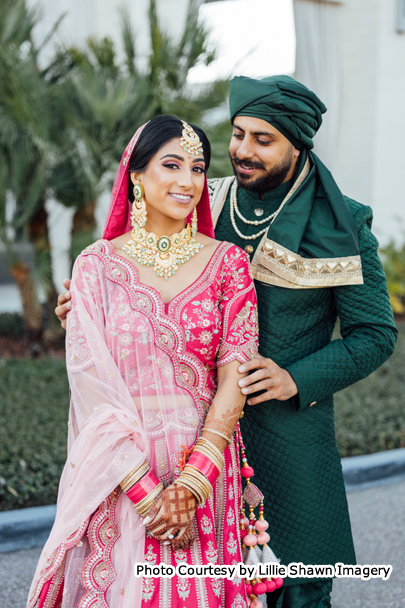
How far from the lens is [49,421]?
15.4 feet

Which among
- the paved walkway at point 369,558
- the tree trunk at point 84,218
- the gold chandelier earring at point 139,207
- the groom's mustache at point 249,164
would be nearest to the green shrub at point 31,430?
the paved walkway at point 369,558

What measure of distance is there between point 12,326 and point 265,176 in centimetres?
594

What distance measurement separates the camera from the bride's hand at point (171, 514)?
66.1 inches

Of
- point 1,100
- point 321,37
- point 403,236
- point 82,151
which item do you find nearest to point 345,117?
point 321,37

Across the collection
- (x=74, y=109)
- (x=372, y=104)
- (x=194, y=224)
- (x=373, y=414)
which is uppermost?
(x=372, y=104)

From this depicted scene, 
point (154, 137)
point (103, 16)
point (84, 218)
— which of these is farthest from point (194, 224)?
point (103, 16)

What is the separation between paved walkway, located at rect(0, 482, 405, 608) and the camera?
297cm

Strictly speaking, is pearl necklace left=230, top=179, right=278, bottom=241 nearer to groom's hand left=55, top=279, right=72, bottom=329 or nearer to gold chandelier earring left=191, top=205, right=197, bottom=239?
A: gold chandelier earring left=191, top=205, right=197, bottom=239

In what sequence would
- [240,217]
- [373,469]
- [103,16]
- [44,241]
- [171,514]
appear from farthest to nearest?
[103,16] → [44,241] → [373,469] → [240,217] → [171,514]

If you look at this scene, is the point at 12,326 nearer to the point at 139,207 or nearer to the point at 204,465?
the point at 139,207

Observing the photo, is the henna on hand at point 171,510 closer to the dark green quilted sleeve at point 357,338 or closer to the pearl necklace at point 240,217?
the dark green quilted sleeve at point 357,338

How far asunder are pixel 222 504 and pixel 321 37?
286 inches

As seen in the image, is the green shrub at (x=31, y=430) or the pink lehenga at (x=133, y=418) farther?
the green shrub at (x=31, y=430)

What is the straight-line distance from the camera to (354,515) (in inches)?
151
